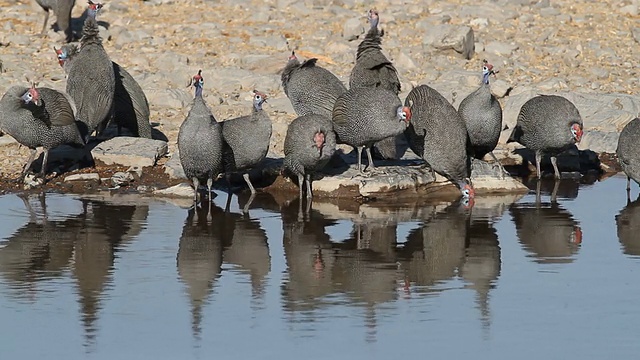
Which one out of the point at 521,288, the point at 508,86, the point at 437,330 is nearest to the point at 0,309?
the point at 437,330

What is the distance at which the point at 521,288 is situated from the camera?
28.4 feet

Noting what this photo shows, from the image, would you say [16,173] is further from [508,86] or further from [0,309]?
[508,86]

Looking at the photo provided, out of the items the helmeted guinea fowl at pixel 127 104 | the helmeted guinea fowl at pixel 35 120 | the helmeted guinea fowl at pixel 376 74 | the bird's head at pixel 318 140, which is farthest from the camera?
the helmeted guinea fowl at pixel 127 104

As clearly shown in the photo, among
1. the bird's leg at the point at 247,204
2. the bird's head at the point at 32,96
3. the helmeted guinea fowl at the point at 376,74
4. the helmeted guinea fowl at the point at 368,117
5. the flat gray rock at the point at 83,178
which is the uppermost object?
the helmeted guinea fowl at the point at 376,74

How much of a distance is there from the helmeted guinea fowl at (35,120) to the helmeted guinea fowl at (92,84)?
0.50 metres

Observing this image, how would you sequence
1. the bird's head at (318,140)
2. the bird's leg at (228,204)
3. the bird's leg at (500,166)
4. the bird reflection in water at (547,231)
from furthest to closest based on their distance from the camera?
the bird's leg at (500,166) → the bird's head at (318,140) → the bird's leg at (228,204) → the bird reflection in water at (547,231)

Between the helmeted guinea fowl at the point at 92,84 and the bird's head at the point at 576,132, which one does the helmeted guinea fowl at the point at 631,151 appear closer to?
the bird's head at the point at 576,132

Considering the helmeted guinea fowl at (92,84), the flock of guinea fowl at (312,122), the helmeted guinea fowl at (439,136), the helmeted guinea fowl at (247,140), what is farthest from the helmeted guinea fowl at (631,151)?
the helmeted guinea fowl at (92,84)

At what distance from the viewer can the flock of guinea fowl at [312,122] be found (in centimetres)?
1177

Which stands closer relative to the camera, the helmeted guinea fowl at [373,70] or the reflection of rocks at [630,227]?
the reflection of rocks at [630,227]

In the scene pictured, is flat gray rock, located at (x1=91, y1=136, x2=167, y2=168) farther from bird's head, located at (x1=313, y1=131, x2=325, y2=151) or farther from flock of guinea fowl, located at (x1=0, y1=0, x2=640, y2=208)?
bird's head, located at (x1=313, y1=131, x2=325, y2=151)

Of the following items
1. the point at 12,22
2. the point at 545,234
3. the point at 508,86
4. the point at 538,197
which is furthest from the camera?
the point at 12,22

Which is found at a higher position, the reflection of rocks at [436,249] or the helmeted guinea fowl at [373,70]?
the helmeted guinea fowl at [373,70]

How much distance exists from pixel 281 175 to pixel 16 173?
102 inches
